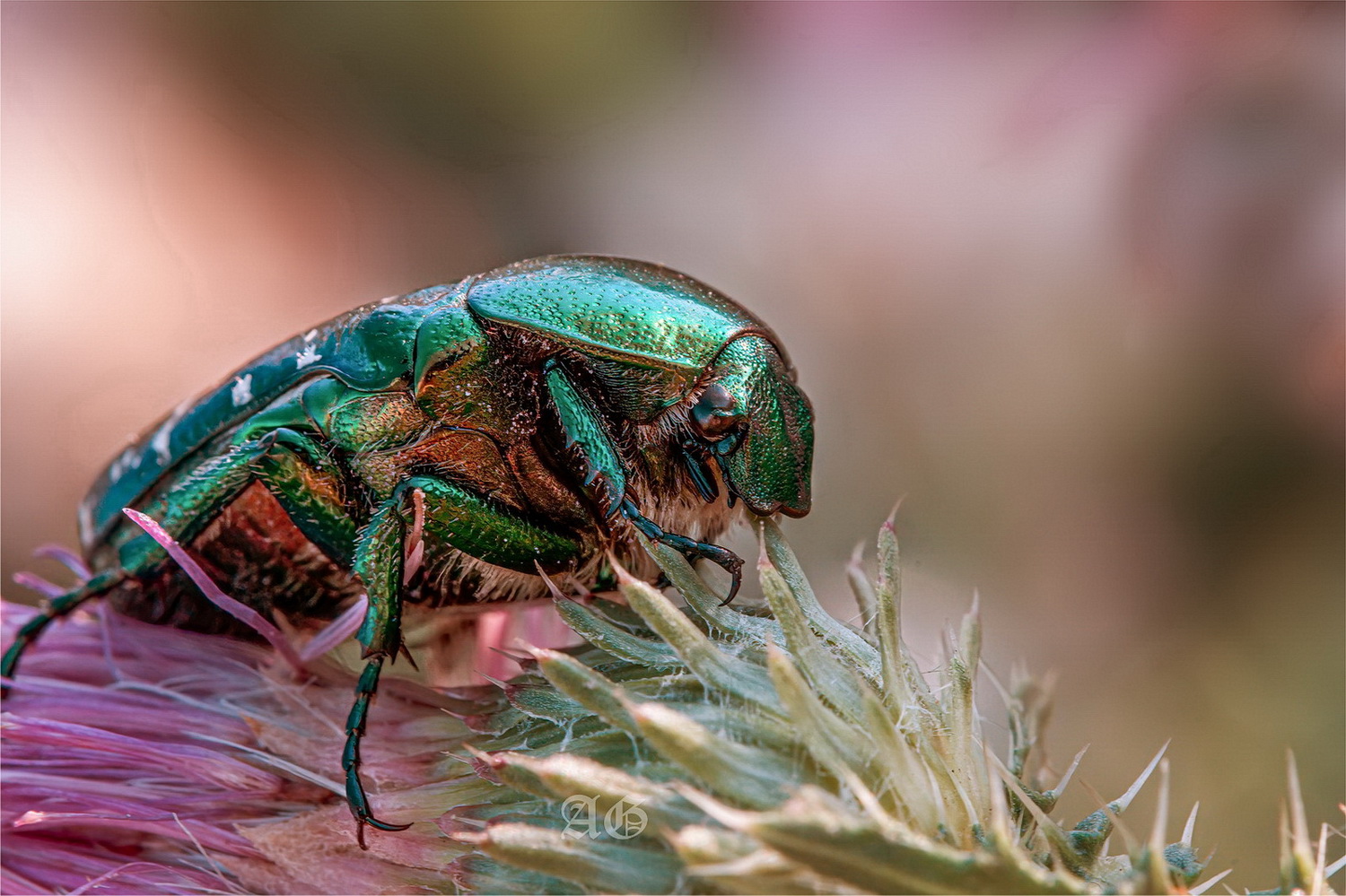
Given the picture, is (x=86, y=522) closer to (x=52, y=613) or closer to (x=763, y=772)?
(x=52, y=613)

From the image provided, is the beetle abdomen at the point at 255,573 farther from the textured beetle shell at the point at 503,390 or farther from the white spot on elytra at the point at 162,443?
the white spot on elytra at the point at 162,443

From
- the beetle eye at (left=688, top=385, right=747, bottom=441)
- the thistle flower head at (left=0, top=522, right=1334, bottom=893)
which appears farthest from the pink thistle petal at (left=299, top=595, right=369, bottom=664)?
the beetle eye at (left=688, top=385, right=747, bottom=441)

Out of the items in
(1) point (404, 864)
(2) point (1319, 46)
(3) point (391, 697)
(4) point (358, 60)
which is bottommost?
(1) point (404, 864)

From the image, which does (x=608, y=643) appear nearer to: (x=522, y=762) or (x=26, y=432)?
(x=522, y=762)

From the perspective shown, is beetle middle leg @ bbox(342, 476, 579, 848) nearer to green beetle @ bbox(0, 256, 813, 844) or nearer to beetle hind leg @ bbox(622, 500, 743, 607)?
green beetle @ bbox(0, 256, 813, 844)

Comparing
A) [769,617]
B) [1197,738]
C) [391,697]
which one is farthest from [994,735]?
[391,697]

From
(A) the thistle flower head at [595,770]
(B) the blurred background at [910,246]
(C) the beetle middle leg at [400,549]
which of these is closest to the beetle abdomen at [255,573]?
(A) the thistle flower head at [595,770]
